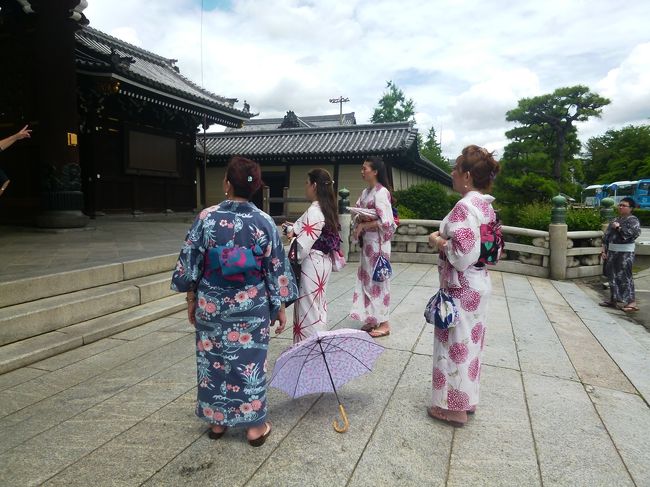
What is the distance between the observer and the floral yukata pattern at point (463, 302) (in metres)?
2.55

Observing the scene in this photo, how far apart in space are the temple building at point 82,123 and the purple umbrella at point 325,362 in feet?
25.2

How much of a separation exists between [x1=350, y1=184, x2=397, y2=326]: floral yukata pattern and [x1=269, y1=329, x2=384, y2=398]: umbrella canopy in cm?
176

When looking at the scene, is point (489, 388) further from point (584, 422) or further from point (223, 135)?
point (223, 135)

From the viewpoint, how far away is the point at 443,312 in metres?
2.64

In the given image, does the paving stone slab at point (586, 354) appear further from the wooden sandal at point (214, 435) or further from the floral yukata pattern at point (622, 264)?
the wooden sandal at point (214, 435)

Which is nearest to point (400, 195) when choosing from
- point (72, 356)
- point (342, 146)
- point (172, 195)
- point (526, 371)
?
point (342, 146)

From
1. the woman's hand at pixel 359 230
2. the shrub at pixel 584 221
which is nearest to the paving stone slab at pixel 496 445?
the woman's hand at pixel 359 230

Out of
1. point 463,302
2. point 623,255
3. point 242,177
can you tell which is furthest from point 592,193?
point 242,177

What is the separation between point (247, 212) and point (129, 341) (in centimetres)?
268

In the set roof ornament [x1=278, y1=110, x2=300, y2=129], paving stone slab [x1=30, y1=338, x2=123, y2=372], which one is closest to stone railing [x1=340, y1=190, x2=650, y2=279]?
paving stone slab [x1=30, y1=338, x2=123, y2=372]

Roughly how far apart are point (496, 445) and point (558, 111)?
2974 centimetres

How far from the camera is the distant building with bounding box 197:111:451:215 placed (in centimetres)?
1683

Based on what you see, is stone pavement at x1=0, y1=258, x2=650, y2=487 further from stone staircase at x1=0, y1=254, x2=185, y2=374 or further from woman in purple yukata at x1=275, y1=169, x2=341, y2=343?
woman in purple yukata at x1=275, y1=169, x2=341, y2=343

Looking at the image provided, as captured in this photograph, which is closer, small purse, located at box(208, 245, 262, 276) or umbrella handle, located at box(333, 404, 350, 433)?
small purse, located at box(208, 245, 262, 276)
